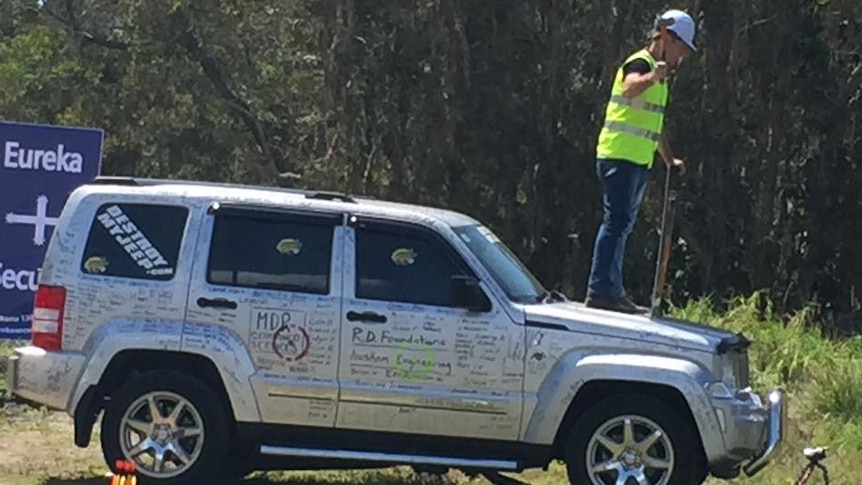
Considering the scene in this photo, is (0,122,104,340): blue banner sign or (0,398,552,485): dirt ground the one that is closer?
(0,398,552,485): dirt ground

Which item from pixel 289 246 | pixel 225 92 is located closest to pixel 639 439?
pixel 289 246

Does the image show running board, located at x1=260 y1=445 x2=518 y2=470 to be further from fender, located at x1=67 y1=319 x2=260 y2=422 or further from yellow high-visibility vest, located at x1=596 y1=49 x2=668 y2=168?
yellow high-visibility vest, located at x1=596 y1=49 x2=668 y2=168

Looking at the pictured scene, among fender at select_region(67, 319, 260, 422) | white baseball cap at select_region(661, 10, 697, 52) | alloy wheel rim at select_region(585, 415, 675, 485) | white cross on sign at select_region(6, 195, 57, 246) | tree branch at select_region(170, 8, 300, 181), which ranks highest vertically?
tree branch at select_region(170, 8, 300, 181)

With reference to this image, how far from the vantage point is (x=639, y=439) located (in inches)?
332

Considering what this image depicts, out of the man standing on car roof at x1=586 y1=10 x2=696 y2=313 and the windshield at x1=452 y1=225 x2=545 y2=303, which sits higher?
the man standing on car roof at x1=586 y1=10 x2=696 y2=313

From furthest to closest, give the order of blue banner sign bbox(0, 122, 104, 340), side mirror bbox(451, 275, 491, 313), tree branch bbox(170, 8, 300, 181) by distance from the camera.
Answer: tree branch bbox(170, 8, 300, 181) < blue banner sign bbox(0, 122, 104, 340) < side mirror bbox(451, 275, 491, 313)

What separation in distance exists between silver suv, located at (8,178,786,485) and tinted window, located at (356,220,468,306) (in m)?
0.01

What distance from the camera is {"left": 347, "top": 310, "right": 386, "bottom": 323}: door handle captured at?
8516 millimetres

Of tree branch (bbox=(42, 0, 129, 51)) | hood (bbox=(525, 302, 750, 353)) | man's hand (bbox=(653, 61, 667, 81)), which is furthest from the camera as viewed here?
tree branch (bbox=(42, 0, 129, 51))

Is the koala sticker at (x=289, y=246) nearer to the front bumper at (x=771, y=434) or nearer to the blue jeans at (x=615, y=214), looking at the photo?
the blue jeans at (x=615, y=214)

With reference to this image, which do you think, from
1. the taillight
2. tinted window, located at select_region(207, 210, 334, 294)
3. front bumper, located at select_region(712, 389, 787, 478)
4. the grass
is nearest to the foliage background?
the grass

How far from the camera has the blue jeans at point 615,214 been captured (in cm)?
927

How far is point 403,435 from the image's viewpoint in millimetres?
8547

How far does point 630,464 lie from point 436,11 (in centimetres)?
1431
